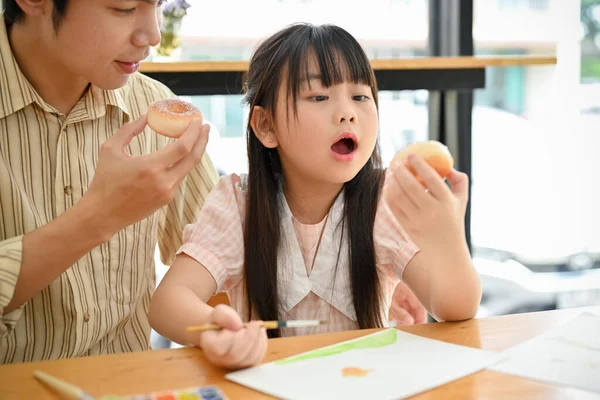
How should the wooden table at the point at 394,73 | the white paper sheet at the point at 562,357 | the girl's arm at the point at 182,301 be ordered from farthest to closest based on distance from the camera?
the wooden table at the point at 394,73, the girl's arm at the point at 182,301, the white paper sheet at the point at 562,357

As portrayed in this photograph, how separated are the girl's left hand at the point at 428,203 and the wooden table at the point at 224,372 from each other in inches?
6.1

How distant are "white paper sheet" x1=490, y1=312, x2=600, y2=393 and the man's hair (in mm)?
1003

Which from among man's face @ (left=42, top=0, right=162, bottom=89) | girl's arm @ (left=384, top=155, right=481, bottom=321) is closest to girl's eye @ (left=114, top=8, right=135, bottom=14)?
man's face @ (left=42, top=0, right=162, bottom=89)

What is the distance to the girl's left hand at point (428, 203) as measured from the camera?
1.12 meters

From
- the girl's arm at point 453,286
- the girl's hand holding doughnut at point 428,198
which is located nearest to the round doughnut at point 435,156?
the girl's hand holding doughnut at point 428,198

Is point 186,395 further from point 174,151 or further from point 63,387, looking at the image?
point 174,151

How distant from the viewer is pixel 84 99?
1.54 meters

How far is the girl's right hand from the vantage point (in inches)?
39.0

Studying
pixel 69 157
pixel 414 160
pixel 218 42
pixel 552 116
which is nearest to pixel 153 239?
pixel 69 157

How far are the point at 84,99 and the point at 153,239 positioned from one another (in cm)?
36

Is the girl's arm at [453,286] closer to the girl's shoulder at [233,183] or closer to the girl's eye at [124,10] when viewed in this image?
the girl's shoulder at [233,183]

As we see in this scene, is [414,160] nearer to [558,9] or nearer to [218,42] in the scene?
[218,42]

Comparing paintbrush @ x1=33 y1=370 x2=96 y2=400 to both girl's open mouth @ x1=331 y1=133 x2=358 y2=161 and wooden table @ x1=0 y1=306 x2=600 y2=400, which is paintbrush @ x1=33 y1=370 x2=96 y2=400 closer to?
wooden table @ x1=0 y1=306 x2=600 y2=400

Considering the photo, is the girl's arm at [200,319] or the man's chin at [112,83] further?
the man's chin at [112,83]
